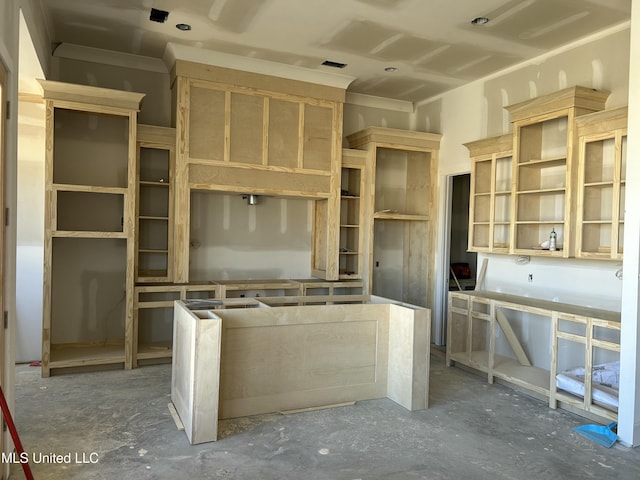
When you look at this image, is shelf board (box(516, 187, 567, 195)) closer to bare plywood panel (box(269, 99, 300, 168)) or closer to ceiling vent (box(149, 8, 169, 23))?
bare plywood panel (box(269, 99, 300, 168))

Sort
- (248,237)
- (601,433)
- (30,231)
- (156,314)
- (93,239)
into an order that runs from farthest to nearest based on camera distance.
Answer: (248,237), (156,314), (93,239), (30,231), (601,433)

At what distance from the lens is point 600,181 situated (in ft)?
13.5

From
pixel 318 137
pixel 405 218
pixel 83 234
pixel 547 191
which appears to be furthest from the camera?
pixel 405 218

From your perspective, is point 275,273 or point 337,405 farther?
point 275,273

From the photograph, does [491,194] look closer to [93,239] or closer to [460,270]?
[460,270]

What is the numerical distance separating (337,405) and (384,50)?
3533 mm

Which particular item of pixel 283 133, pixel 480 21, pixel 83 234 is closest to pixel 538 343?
pixel 480 21

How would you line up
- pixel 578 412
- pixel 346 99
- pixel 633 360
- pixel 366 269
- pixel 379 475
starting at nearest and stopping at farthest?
1. pixel 379 475
2. pixel 633 360
3. pixel 578 412
4. pixel 366 269
5. pixel 346 99

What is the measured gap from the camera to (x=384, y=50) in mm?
4926

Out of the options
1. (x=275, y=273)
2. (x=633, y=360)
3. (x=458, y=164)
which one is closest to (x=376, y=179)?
(x=458, y=164)

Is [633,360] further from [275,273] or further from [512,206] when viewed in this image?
[275,273]

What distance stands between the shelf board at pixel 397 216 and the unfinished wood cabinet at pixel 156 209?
2.52 metres

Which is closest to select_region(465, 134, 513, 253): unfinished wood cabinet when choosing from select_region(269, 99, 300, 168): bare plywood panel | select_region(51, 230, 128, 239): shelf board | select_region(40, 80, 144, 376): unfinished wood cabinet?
select_region(269, 99, 300, 168): bare plywood panel

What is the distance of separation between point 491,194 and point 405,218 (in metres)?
1.34
